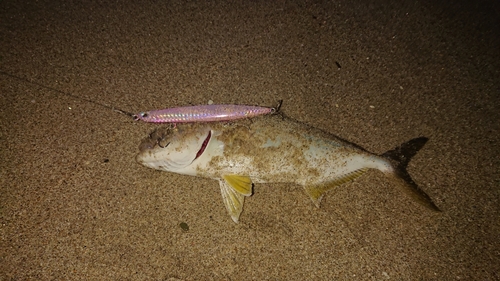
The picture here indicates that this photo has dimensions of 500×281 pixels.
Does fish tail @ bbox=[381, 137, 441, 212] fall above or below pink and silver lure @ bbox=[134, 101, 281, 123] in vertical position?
above

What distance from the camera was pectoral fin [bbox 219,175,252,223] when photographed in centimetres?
210

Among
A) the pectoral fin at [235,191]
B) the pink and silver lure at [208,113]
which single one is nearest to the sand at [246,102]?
the pectoral fin at [235,191]

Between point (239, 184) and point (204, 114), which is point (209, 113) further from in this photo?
point (239, 184)

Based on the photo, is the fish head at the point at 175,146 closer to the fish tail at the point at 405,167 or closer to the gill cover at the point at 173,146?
the gill cover at the point at 173,146

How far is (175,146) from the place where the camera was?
2016 mm

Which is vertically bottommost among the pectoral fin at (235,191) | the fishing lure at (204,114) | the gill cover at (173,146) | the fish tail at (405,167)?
the pectoral fin at (235,191)

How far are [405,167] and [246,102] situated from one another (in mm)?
1469

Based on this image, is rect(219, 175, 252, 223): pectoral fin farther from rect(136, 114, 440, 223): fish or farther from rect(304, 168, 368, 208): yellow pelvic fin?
rect(304, 168, 368, 208): yellow pelvic fin

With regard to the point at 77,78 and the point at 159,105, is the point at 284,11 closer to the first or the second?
the point at 159,105

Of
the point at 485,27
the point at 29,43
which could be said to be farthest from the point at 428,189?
the point at 29,43

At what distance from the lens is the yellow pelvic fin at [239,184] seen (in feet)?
6.87

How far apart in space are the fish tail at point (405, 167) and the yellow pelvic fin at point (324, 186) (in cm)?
23

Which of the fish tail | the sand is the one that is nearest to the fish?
the fish tail

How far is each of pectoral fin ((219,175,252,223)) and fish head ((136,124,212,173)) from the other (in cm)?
32
